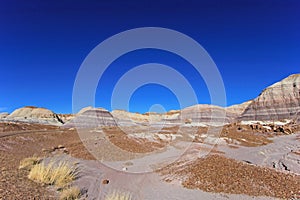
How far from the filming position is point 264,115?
Answer: 77000 millimetres

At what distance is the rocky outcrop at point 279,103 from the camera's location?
71.3 m

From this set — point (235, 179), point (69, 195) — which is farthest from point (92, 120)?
point (69, 195)

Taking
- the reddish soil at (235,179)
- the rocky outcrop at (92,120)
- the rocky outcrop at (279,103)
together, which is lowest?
the reddish soil at (235,179)

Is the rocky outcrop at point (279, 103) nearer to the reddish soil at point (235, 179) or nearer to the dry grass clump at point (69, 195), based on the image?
the reddish soil at point (235, 179)

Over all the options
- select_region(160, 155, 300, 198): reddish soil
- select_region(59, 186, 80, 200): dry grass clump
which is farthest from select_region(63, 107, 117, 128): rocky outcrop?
select_region(59, 186, 80, 200): dry grass clump

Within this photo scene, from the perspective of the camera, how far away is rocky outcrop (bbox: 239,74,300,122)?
234 feet

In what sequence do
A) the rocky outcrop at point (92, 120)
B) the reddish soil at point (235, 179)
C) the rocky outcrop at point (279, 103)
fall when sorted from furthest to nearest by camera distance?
the rocky outcrop at point (279, 103) → the rocky outcrop at point (92, 120) → the reddish soil at point (235, 179)

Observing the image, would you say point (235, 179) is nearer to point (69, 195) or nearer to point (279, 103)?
point (69, 195)

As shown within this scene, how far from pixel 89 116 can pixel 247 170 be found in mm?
65978

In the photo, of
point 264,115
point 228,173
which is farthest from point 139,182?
point 264,115

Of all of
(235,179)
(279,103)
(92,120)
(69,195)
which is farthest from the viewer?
(279,103)

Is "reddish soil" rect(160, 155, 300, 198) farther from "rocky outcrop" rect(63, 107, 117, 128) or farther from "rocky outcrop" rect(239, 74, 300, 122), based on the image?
"rocky outcrop" rect(239, 74, 300, 122)

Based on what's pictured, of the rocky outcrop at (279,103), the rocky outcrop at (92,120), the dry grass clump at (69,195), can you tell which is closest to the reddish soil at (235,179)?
the dry grass clump at (69,195)

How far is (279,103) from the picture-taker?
248ft
